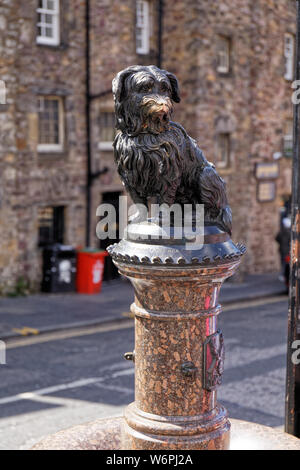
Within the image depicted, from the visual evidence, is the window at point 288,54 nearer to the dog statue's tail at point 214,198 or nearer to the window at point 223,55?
the window at point 223,55

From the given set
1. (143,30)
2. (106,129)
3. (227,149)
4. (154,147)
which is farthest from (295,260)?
(227,149)

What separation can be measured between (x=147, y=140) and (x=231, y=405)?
540 centimetres

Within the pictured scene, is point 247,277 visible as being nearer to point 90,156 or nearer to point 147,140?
point 90,156

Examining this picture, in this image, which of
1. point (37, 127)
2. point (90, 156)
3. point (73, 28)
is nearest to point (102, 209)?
point (90, 156)

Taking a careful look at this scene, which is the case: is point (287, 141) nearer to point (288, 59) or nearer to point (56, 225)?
point (288, 59)

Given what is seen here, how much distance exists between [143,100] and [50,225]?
42.9 ft

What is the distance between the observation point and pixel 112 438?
4512 mm

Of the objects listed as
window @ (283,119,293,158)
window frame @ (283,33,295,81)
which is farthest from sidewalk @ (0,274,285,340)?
window frame @ (283,33,295,81)

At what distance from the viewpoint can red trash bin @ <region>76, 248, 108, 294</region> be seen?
1625cm

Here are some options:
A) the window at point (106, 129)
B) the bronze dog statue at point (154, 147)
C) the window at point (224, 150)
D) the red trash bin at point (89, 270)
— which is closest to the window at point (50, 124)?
the window at point (106, 129)

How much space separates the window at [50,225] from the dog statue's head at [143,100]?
41.5 ft
